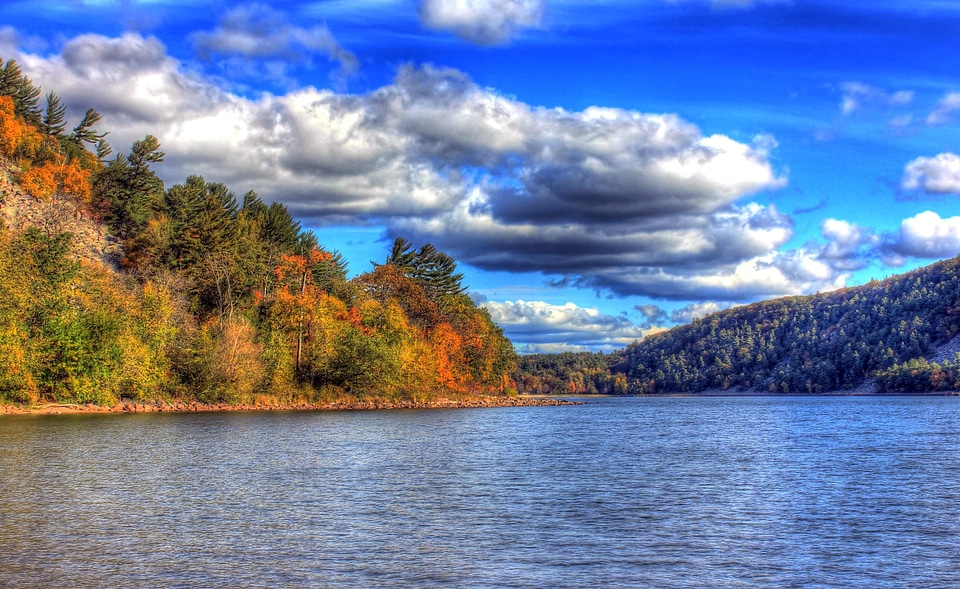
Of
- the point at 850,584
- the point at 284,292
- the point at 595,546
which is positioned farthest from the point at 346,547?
the point at 284,292

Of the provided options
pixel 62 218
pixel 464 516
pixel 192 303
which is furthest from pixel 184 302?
pixel 464 516

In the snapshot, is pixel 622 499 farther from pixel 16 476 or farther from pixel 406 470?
pixel 16 476

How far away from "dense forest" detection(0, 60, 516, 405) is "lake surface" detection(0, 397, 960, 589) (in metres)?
29.6

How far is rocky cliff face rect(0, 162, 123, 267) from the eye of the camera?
103 meters

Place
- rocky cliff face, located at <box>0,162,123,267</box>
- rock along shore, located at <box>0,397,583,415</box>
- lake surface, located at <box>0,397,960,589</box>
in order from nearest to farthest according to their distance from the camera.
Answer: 1. lake surface, located at <box>0,397,960,589</box>
2. rock along shore, located at <box>0,397,583,415</box>
3. rocky cliff face, located at <box>0,162,123,267</box>

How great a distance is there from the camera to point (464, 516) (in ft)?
77.6

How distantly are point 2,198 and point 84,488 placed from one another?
95.0 m

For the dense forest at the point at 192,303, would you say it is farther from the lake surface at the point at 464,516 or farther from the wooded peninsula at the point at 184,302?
the lake surface at the point at 464,516

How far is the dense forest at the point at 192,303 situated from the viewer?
74.1m

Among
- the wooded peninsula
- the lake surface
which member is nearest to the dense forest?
the wooded peninsula

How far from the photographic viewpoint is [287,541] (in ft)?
65.0

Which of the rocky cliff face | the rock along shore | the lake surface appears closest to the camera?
the lake surface

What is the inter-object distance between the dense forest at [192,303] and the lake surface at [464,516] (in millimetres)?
29610

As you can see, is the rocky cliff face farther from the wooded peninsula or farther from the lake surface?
the lake surface
